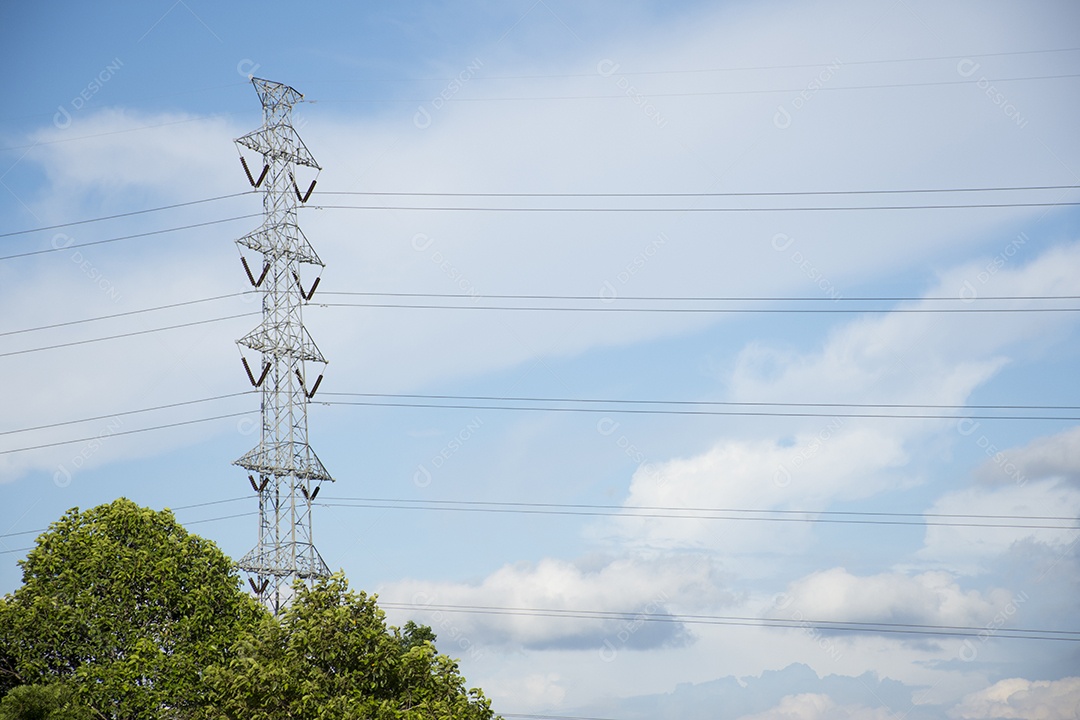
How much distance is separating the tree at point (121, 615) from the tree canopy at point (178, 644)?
43mm

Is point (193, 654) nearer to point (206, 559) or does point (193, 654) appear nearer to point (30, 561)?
point (206, 559)

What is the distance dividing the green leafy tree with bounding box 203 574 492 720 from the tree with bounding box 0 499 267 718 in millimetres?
3255

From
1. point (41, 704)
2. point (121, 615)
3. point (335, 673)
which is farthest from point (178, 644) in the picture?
point (335, 673)

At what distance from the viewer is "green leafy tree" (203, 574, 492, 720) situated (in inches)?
1336

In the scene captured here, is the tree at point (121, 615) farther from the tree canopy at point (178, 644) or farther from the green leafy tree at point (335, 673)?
the green leafy tree at point (335, 673)

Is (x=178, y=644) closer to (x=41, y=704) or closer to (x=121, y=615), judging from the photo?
(x=121, y=615)

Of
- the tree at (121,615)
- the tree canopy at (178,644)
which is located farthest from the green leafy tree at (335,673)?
the tree at (121,615)

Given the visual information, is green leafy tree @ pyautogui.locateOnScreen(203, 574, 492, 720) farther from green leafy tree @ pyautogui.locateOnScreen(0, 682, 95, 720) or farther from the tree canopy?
green leafy tree @ pyautogui.locateOnScreen(0, 682, 95, 720)

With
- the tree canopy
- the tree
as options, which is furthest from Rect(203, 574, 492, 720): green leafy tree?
the tree

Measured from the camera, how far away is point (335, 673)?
1395 inches

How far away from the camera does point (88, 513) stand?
41.9 m

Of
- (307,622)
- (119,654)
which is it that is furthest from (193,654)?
(307,622)

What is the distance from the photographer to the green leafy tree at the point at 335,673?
33938 mm

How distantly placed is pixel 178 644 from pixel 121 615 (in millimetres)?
2447
